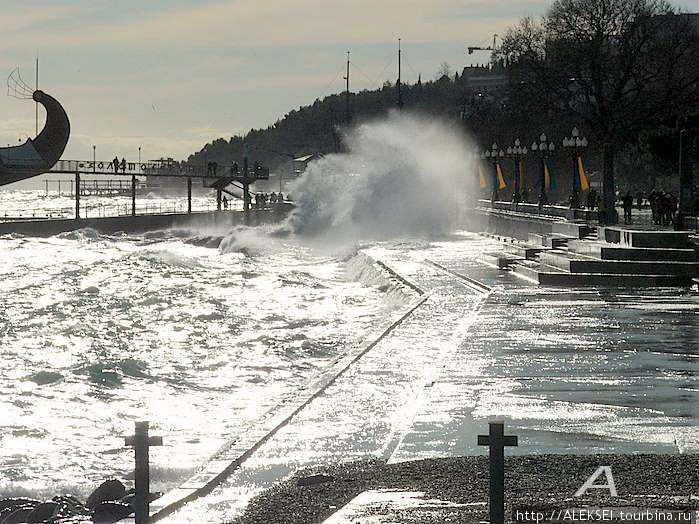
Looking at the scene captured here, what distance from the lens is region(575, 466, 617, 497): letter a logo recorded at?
384 inches

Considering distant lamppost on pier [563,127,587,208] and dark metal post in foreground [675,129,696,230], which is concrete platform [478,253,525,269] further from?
distant lamppost on pier [563,127,587,208]

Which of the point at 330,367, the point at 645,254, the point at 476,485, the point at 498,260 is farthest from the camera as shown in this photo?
the point at 498,260

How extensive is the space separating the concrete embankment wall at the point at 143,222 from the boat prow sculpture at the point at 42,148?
14.2 ft

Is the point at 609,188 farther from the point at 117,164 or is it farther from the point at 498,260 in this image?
the point at 117,164

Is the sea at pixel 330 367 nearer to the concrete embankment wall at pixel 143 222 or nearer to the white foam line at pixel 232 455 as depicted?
the white foam line at pixel 232 455

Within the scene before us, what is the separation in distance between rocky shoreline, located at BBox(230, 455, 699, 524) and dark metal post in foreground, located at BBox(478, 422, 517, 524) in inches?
60.1

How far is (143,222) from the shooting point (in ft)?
328

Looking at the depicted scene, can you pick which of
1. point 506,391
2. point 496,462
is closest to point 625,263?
point 506,391

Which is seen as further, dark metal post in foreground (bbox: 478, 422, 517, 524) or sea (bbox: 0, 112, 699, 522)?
sea (bbox: 0, 112, 699, 522)

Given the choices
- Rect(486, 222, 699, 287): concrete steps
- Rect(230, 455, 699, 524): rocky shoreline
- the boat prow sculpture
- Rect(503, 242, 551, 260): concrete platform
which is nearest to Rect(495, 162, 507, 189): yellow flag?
the boat prow sculpture

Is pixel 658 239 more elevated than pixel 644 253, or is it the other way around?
pixel 658 239

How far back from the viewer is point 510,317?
24.4 metres

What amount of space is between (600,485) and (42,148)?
86188 mm

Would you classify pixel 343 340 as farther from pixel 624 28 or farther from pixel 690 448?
pixel 624 28
